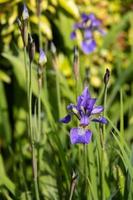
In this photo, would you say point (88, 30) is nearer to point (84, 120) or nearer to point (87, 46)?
point (87, 46)

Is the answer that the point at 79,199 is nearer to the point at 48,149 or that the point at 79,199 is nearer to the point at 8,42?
the point at 48,149

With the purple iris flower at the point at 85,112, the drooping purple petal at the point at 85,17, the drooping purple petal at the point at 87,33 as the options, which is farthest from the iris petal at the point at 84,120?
the drooping purple petal at the point at 87,33

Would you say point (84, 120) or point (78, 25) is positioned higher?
point (78, 25)

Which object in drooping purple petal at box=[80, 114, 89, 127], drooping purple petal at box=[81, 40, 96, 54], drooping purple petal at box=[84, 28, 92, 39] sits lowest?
drooping purple petal at box=[80, 114, 89, 127]

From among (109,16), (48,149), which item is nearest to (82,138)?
(48,149)

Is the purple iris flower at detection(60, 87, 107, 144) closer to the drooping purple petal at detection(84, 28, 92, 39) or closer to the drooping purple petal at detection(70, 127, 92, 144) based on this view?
the drooping purple petal at detection(70, 127, 92, 144)

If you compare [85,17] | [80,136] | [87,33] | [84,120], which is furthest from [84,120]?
[87,33]

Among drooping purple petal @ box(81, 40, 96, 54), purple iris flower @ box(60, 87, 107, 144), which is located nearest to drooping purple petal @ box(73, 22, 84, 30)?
drooping purple petal @ box(81, 40, 96, 54)

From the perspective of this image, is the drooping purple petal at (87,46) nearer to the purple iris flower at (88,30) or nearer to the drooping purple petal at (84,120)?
the purple iris flower at (88,30)

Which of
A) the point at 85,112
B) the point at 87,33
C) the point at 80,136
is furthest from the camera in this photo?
the point at 87,33
